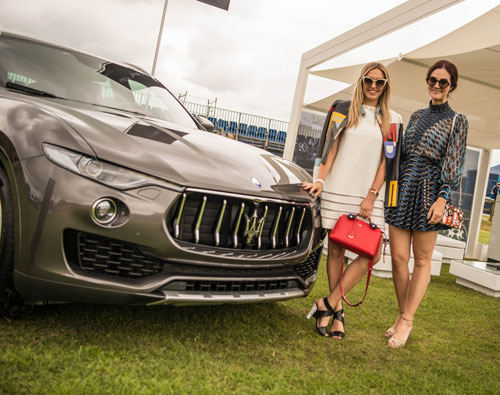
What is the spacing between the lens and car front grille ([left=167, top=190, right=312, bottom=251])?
2.05 m

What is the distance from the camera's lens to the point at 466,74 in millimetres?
7348

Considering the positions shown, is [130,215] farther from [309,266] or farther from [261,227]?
[309,266]

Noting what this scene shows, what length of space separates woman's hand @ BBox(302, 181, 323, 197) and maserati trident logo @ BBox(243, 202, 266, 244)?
51 cm

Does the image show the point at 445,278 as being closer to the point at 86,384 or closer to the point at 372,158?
the point at 372,158

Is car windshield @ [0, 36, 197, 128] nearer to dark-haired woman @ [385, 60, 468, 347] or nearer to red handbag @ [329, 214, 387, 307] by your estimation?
red handbag @ [329, 214, 387, 307]

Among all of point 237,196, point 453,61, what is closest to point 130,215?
point 237,196

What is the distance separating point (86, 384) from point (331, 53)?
25.2 feet

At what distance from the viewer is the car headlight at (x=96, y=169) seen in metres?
1.90

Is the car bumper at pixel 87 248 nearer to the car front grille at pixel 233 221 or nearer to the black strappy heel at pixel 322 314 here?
the car front grille at pixel 233 221

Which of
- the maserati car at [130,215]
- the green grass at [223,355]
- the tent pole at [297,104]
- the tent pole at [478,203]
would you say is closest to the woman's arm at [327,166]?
the maserati car at [130,215]

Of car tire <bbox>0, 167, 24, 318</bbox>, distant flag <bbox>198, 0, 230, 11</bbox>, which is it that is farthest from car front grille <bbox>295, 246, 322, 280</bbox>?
distant flag <bbox>198, 0, 230, 11</bbox>

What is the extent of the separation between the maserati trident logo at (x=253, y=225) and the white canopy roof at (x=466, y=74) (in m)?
4.82

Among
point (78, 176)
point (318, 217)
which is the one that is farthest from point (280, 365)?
point (78, 176)

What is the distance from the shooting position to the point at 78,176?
1.88 m
